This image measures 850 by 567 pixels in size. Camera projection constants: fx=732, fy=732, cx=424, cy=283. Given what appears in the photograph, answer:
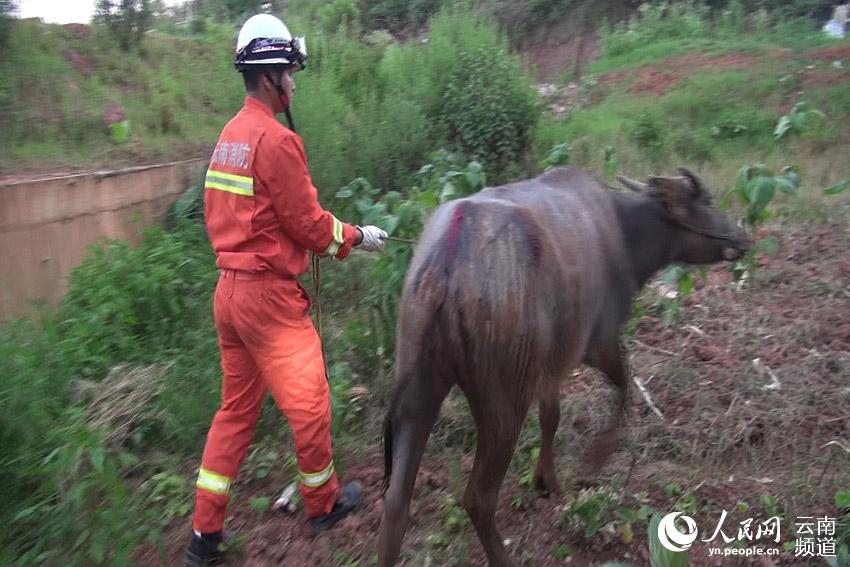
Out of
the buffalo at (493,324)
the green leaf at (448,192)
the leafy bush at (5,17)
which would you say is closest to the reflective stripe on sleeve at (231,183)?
the buffalo at (493,324)

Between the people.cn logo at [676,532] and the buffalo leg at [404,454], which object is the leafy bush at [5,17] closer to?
the buffalo leg at [404,454]

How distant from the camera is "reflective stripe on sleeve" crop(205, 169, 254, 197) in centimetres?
324

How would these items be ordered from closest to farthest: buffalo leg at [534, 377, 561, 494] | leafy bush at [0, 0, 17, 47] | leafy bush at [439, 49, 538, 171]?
buffalo leg at [534, 377, 561, 494], leafy bush at [0, 0, 17, 47], leafy bush at [439, 49, 538, 171]

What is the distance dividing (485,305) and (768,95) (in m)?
11.4

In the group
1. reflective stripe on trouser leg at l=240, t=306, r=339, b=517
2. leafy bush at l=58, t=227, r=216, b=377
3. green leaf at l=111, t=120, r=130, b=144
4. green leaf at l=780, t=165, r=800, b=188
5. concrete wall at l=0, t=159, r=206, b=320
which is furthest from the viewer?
green leaf at l=111, t=120, r=130, b=144

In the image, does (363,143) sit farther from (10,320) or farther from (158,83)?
(10,320)

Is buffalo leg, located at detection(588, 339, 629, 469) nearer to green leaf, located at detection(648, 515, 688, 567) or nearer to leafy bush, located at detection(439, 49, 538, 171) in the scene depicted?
green leaf, located at detection(648, 515, 688, 567)

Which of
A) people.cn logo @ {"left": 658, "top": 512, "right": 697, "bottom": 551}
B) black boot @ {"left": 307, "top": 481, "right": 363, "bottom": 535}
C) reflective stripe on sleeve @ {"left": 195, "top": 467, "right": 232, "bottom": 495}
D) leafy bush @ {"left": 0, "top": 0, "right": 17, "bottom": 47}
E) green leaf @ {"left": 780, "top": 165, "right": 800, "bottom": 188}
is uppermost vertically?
leafy bush @ {"left": 0, "top": 0, "right": 17, "bottom": 47}

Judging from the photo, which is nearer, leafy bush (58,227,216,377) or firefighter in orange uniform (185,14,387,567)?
firefighter in orange uniform (185,14,387,567)

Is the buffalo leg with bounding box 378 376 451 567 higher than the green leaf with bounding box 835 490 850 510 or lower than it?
higher

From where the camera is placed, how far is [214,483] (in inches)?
136

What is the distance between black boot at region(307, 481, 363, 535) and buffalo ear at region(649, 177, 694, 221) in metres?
2.34

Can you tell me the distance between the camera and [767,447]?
413 centimetres

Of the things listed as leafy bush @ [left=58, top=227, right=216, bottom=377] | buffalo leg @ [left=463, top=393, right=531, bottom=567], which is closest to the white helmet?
buffalo leg @ [left=463, top=393, right=531, bottom=567]
